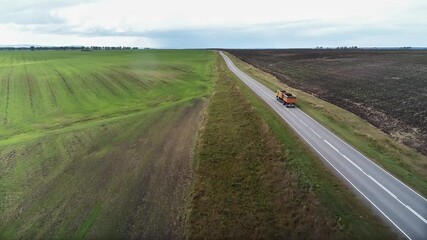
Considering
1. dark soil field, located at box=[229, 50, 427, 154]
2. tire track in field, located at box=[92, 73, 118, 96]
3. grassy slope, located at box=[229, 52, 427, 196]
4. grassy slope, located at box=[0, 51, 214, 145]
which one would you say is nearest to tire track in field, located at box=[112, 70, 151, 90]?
grassy slope, located at box=[0, 51, 214, 145]

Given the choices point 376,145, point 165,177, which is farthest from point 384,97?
point 165,177

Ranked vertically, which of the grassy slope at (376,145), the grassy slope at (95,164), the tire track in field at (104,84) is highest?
the tire track in field at (104,84)

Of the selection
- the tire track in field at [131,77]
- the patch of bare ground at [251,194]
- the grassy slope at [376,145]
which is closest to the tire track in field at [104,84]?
the tire track in field at [131,77]

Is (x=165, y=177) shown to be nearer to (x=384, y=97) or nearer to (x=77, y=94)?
(x=77, y=94)

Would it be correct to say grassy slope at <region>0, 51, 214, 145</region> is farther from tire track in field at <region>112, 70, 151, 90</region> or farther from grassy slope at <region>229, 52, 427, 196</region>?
grassy slope at <region>229, 52, 427, 196</region>

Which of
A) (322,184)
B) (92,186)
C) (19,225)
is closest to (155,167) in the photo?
(92,186)

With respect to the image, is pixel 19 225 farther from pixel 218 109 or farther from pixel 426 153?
pixel 426 153

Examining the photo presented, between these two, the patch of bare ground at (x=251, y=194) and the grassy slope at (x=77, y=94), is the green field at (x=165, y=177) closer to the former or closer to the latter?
the patch of bare ground at (x=251, y=194)
